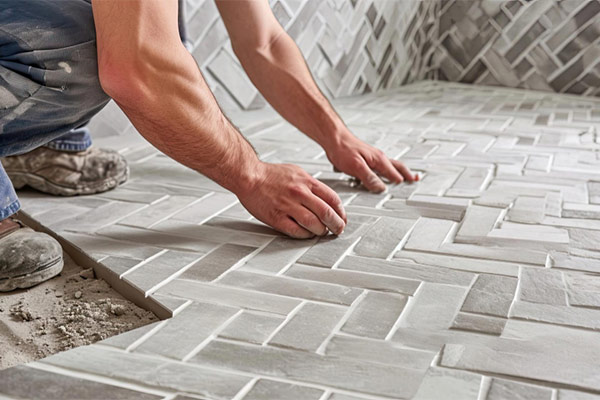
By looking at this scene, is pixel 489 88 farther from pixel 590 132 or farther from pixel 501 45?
pixel 590 132

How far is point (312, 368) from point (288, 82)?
100cm

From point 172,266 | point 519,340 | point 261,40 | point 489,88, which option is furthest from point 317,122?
point 489,88

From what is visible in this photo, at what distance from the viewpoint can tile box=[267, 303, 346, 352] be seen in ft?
3.53

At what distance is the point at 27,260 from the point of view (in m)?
1.37

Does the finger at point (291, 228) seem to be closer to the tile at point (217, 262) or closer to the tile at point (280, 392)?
the tile at point (217, 262)

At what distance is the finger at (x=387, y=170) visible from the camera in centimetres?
193

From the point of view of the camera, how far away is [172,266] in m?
1.38

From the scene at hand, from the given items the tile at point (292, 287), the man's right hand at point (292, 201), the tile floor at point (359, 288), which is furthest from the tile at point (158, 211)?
the tile at point (292, 287)

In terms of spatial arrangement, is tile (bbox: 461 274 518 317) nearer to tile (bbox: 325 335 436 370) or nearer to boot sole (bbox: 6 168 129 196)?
tile (bbox: 325 335 436 370)

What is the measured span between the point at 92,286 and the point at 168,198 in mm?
524

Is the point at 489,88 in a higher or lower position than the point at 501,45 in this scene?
lower

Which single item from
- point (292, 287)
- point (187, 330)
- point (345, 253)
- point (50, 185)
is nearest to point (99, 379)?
point (187, 330)

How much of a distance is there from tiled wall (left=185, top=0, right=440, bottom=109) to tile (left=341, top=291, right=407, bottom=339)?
78.4 inches

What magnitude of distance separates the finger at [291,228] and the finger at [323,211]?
0.05 meters
